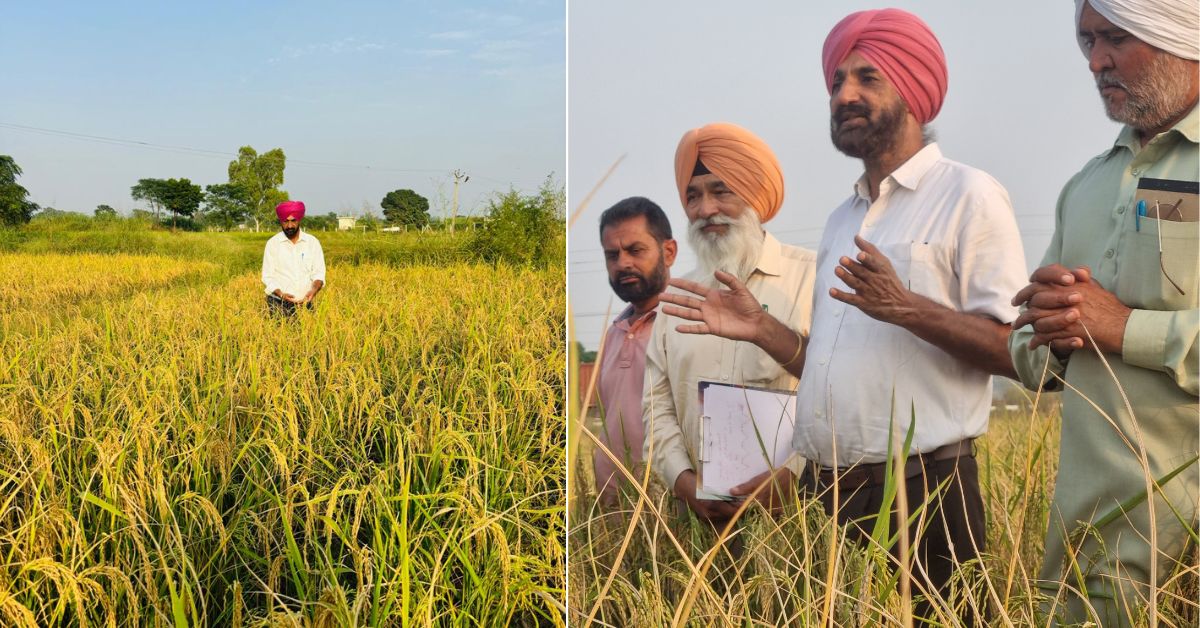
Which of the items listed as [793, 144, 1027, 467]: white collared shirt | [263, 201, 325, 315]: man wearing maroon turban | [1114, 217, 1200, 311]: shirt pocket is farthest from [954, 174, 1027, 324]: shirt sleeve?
[263, 201, 325, 315]: man wearing maroon turban

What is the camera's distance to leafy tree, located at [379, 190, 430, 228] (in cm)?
1006

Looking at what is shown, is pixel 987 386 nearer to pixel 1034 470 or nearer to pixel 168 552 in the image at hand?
pixel 1034 470

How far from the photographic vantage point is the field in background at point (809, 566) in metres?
1.30

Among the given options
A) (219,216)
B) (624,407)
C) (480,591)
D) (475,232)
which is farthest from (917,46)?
(219,216)

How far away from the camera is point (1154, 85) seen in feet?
3.95

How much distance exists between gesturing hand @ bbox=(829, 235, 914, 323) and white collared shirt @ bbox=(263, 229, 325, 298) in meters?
4.11

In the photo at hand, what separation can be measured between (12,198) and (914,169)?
10649 mm

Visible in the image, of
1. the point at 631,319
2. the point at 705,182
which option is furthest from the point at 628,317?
the point at 705,182

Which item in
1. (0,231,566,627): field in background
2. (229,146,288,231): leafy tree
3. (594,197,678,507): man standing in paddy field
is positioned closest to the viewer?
(594,197,678,507): man standing in paddy field

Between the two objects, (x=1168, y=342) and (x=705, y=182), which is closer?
(x=1168, y=342)

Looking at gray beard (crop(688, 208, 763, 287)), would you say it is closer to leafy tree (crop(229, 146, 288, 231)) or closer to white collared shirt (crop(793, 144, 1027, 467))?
white collared shirt (crop(793, 144, 1027, 467))

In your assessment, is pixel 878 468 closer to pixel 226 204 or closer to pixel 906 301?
pixel 906 301

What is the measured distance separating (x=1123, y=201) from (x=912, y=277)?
284mm

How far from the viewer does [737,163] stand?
1560mm
